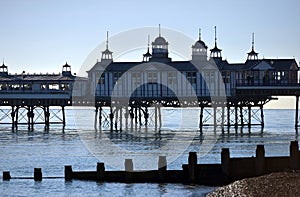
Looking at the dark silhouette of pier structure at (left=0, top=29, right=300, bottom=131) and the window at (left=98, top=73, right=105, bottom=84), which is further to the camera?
the window at (left=98, top=73, right=105, bottom=84)

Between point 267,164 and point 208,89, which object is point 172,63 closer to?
point 208,89

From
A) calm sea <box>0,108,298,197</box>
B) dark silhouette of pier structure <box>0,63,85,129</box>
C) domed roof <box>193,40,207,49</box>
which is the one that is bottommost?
calm sea <box>0,108,298,197</box>

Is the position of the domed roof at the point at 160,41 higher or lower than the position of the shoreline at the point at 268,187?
higher

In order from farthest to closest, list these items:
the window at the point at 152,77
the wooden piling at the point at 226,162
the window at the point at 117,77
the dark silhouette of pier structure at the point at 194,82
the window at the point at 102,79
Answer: the window at the point at 102,79, the window at the point at 117,77, the window at the point at 152,77, the dark silhouette of pier structure at the point at 194,82, the wooden piling at the point at 226,162

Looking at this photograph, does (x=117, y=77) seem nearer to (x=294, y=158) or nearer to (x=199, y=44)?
(x=199, y=44)

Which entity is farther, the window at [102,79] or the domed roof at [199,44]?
the domed roof at [199,44]

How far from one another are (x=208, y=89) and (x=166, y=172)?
52024 millimetres

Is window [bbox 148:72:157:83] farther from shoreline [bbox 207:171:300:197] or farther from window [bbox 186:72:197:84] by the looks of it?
shoreline [bbox 207:171:300:197]

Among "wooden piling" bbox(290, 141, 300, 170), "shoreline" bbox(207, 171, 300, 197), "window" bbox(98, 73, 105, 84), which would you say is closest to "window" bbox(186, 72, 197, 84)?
"window" bbox(98, 73, 105, 84)

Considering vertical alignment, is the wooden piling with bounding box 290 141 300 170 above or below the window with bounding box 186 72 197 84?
below

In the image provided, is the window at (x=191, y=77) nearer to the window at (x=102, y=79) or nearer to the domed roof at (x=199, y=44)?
the domed roof at (x=199, y=44)

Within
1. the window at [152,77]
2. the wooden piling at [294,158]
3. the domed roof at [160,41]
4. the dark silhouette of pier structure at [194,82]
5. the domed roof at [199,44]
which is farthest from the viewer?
the domed roof at [160,41]

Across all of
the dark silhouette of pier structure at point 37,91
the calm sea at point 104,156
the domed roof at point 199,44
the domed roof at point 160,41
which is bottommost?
the calm sea at point 104,156

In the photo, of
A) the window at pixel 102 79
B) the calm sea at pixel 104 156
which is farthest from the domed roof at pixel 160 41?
the calm sea at pixel 104 156
